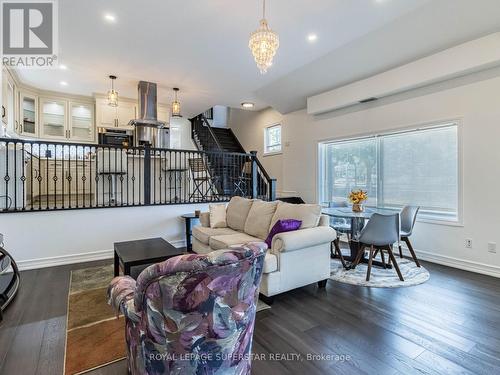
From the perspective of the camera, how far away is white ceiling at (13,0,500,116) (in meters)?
3.16

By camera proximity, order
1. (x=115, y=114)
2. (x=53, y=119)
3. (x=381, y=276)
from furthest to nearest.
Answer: (x=115, y=114)
(x=53, y=119)
(x=381, y=276)

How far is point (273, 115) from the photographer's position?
25.6 feet

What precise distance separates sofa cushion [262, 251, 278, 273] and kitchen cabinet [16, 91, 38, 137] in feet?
19.9

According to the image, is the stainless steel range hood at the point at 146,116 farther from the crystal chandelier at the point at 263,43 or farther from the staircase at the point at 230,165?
the crystal chandelier at the point at 263,43

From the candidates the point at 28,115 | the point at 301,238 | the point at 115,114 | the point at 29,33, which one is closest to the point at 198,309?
the point at 301,238

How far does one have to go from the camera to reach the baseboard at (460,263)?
141 inches

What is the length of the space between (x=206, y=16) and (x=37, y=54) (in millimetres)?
3245

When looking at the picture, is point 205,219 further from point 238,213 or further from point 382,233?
point 382,233

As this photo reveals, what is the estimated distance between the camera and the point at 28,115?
5984 millimetres

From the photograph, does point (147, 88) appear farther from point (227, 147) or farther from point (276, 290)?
point (276, 290)

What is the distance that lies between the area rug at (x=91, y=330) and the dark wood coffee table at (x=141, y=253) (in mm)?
393

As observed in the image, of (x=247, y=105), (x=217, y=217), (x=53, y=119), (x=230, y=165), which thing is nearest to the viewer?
(x=217, y=217)

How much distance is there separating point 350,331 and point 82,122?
7263 millimetres

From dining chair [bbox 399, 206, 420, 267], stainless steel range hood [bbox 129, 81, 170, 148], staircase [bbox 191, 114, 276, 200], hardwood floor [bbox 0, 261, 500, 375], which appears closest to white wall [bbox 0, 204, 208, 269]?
hardwood floor [bbox 0, 261, 500, 375]
